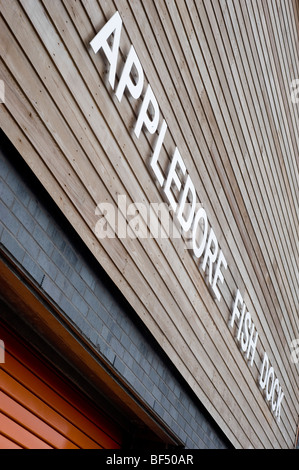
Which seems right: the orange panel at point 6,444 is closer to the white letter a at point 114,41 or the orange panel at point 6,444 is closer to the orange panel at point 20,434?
the orange panel at point 20,434

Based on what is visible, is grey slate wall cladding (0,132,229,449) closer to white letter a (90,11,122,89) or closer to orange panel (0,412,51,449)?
orange panel (0,412,51,449)

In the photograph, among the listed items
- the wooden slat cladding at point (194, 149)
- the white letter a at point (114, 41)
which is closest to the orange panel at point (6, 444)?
the wooden slat cladding at point (194, 149)

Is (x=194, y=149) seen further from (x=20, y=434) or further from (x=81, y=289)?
(x=20, y=434)

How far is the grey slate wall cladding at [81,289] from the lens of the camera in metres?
2.84

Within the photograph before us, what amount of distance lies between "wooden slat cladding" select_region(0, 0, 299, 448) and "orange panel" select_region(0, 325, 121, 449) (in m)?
0.68

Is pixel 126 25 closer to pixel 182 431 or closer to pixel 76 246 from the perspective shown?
pixel 76 246

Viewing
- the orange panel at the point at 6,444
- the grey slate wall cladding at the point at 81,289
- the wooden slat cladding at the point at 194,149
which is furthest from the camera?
the orange panel at the point at 6,444

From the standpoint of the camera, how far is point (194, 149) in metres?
4.77

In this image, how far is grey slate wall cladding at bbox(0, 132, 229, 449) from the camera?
2840mm

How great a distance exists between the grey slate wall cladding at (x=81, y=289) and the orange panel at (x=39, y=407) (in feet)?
1.21

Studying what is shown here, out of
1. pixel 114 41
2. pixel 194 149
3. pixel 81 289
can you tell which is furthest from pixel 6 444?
pixel 194 149

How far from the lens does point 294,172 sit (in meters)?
8.00

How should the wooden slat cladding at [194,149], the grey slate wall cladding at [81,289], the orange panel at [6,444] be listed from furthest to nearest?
the orange panel at [6,444]
the wooden slat cladding at [194,149]
the grey slate wall cladding at [81,289]

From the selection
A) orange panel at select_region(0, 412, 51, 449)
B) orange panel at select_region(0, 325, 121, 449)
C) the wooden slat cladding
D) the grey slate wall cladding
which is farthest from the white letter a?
orange panel at select_region(0, 412, 51, 449)
